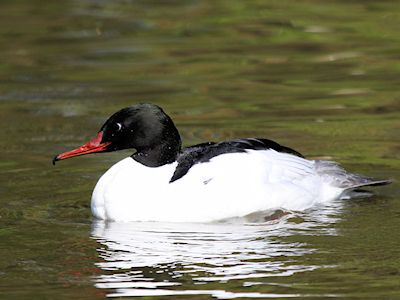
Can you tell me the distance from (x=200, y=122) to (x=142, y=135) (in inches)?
121

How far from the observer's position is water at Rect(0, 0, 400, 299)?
8.48 m

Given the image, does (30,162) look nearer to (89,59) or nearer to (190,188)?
(190,188)

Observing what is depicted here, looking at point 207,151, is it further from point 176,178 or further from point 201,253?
point 201,253

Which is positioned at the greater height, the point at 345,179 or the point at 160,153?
the point at 160,153

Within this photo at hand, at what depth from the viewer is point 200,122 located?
13.2 meters

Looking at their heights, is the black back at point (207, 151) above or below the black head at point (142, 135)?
below

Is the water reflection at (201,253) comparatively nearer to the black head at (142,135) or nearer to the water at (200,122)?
the water at (200,122)

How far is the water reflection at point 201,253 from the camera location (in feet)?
27.2

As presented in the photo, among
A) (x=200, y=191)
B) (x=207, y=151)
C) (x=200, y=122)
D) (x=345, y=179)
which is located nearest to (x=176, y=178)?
(x=200, y=191)

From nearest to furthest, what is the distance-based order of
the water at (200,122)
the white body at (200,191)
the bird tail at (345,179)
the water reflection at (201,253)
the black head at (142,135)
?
the water reflection at (201,253), the water at (200,122), the white body at (200,191), the black head at (142,135), the bird tail at (345,179)

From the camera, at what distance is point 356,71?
1502 centimetres

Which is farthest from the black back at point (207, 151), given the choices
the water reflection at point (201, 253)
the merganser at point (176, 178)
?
the water reflection at point (201, 253)

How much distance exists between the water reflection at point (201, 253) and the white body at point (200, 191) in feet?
0.31

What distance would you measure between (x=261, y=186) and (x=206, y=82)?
187 inches
